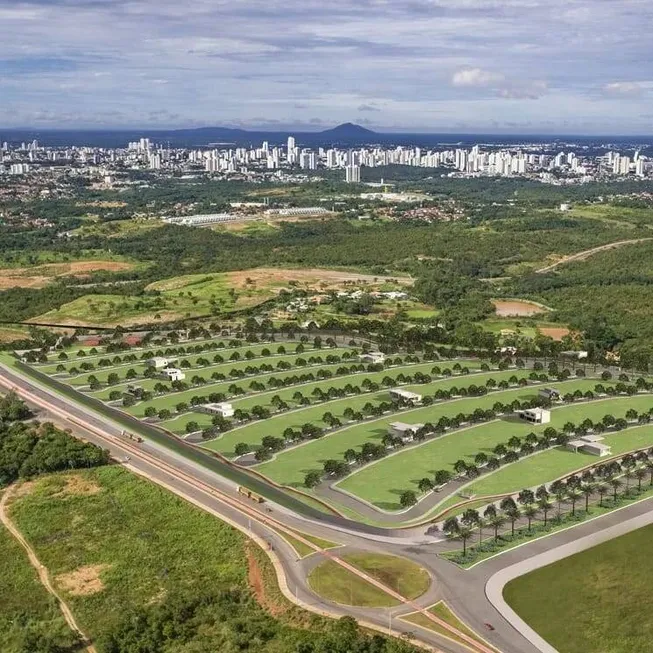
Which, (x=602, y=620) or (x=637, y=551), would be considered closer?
(x=602, y=620)

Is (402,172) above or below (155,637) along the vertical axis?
above

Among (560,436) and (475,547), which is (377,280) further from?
(475,547)

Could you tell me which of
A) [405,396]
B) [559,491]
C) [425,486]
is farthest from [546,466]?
[405,396]

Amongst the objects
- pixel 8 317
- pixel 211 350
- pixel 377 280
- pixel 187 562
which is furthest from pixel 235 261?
pixel 187 562

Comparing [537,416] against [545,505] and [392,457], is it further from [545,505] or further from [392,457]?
[545,505]

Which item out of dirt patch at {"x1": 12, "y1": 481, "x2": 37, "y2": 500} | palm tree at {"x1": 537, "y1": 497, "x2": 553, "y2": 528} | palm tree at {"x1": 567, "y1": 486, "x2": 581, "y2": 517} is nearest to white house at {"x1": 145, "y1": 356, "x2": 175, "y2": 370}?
dirt patch at {"x1": 12, "y1": 481, "x2": 37, "y2": 500}

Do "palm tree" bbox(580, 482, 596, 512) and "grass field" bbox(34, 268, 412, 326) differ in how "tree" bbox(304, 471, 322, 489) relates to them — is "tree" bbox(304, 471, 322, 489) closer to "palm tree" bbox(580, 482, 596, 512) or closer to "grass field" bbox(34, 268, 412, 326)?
"palm tree" bbox(580, 482, 596, 512)

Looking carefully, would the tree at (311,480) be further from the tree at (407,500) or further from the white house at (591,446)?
the white house at (591,446)
